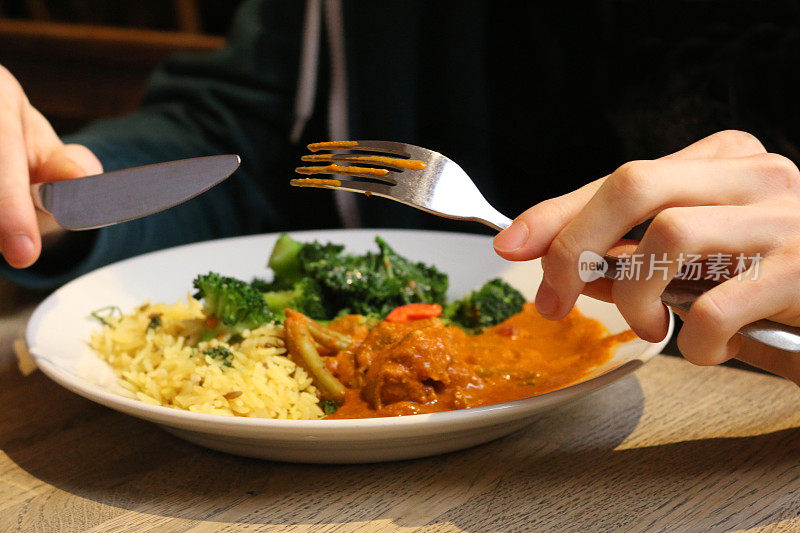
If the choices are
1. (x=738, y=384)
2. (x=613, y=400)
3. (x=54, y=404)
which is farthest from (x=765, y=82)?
(x=54, y=404)

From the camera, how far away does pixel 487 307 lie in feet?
5.01

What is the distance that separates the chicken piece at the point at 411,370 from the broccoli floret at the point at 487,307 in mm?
336

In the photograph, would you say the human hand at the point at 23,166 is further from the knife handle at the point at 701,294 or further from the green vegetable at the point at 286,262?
the knife handle at the point at 701,294

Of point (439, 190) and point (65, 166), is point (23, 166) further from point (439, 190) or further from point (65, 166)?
point (439, 190)

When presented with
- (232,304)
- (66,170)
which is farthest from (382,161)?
(66,170)

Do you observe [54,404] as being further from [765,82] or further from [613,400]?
[765,82]

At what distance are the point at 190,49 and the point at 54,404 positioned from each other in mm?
3975

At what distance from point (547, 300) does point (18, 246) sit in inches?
35.7

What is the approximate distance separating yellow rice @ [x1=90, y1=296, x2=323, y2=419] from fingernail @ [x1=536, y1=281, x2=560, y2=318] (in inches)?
17.0

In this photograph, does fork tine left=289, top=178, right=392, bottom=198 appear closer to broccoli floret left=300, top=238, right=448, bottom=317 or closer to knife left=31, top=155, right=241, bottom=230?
knife left=31, top=155, right=241, bottom=230

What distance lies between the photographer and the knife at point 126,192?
Answer: 1210 millimetres

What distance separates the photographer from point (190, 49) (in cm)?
481

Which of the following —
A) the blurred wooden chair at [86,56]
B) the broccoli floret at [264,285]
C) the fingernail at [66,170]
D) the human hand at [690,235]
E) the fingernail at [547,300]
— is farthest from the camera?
the blurred wooden chair at [86,56]

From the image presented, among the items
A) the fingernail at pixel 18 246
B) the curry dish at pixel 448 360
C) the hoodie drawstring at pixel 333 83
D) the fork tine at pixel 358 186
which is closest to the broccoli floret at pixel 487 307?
the curry dish at pixel 448 360
